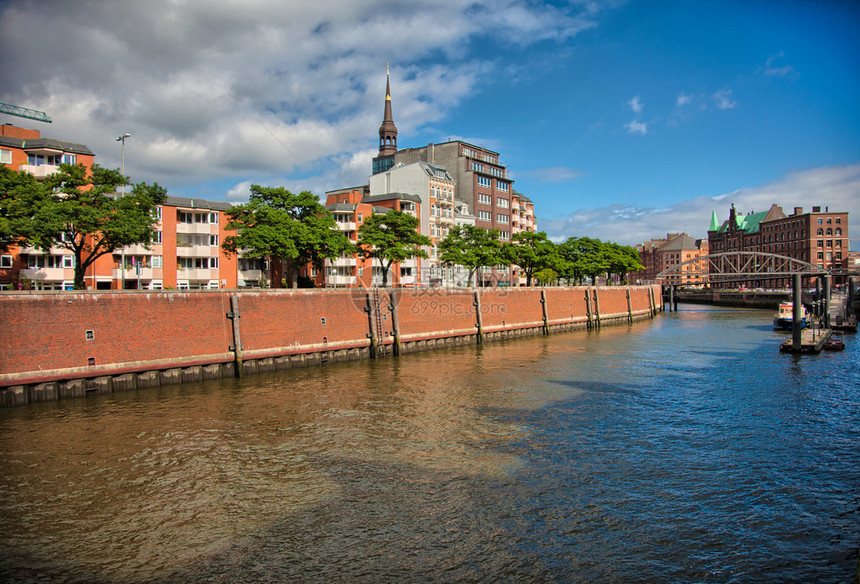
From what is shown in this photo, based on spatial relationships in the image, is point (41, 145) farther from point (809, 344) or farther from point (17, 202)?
point (809, 344)

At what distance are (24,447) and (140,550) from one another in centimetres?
1176

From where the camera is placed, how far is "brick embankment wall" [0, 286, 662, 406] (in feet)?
97.3

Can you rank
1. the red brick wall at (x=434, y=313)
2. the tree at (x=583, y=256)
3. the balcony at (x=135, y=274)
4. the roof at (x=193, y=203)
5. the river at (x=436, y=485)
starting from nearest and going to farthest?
the river at (x=436, y=485), the red brick wall at (x=434, y=313), the balcony at (x=135, y=274), the roof at (x=193, y=203), the tree at (x=583, y=256)

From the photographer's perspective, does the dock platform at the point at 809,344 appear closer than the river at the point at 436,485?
No

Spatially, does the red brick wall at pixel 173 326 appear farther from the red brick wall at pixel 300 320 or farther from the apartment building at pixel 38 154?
the apartment building at pixel 38 154

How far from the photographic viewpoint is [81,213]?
125 ft

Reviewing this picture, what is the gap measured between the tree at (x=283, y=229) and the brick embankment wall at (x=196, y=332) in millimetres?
10118

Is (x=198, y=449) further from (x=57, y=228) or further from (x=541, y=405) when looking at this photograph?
(x=57, y=228)

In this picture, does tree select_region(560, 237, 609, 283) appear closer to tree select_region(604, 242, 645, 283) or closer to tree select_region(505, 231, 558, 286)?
tree select_region(604, 242, 645, 283)

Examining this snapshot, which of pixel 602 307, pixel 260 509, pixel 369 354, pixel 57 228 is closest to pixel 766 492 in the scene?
pixel 260 509

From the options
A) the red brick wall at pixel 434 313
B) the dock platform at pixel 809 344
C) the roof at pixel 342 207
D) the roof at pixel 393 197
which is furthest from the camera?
the roof at pixel 393 197

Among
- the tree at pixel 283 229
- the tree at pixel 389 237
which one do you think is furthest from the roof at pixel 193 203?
the tree at pixel 389 237

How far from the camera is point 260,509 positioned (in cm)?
1580

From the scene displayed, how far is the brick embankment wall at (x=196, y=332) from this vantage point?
29658 mm
